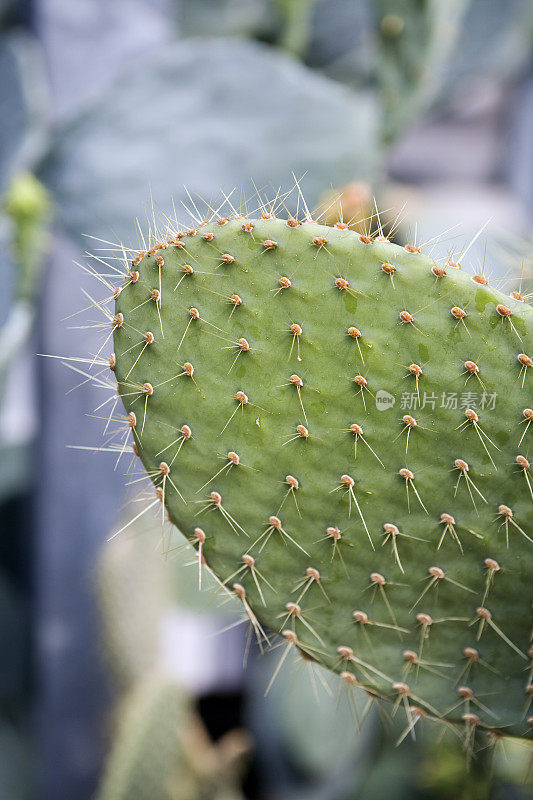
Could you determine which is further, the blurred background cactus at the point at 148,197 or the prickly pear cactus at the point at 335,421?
the blurred background cactus at the point at 148,197

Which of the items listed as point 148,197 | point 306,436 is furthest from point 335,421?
point 148,197

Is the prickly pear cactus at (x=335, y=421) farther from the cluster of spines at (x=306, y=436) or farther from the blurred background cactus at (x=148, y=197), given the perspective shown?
the blurred background cactus at (x=148, y=197)

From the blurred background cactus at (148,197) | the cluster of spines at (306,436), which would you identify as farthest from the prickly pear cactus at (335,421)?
the blurred background cactus at (148,197)

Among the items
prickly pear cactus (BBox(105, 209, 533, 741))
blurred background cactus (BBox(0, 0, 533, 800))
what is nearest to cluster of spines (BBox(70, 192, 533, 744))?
prickly pear cactus (BBox(105, 209, 533, 741))

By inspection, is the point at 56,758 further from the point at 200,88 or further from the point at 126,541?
the point at 200,88

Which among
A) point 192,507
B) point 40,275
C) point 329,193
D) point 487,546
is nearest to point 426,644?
point 487,546

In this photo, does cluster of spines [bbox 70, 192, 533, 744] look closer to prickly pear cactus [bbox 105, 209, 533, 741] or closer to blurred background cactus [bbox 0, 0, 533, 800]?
prickly pear cactus [bbox 105, 209, 533, 741]

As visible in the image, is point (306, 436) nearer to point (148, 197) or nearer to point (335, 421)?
point (335, 421)
